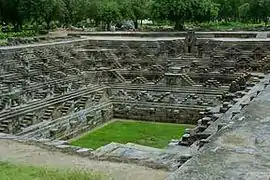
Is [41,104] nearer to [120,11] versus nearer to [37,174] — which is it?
[37,174]

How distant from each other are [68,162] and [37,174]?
1.54 metres

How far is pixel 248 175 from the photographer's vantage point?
6898 millimetres

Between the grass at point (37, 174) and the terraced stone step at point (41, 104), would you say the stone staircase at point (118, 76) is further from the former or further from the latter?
the grass at point (37, 174)

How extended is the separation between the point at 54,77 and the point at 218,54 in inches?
440

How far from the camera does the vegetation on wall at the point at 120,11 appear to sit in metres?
46.2

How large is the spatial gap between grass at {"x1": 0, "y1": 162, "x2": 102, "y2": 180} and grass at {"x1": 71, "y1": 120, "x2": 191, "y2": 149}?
32.4 feet

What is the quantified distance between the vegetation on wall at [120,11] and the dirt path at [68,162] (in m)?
33.6

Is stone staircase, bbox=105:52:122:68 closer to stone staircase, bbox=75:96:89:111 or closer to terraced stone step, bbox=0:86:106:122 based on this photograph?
terraced stone step, bbox=0:86:106:122

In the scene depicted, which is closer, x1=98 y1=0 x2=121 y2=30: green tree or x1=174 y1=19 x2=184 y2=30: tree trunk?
x1=174 y1=19 x2=184 y2=30: tree trunk

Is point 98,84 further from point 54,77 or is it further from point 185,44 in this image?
point 185,44

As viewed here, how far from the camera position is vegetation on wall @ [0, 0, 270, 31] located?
1817 inches

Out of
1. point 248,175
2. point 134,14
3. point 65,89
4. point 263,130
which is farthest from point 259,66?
point 134,14

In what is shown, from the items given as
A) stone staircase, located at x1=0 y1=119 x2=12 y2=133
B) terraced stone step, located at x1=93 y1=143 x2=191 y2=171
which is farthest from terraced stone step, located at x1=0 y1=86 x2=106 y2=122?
terraced stone step, located at x1=93 y1=143 x2=191 y2=171

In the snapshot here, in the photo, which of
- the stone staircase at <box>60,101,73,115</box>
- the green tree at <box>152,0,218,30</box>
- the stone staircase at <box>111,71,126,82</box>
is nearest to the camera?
the stone staircase at <box>60,101,73,115</box>
